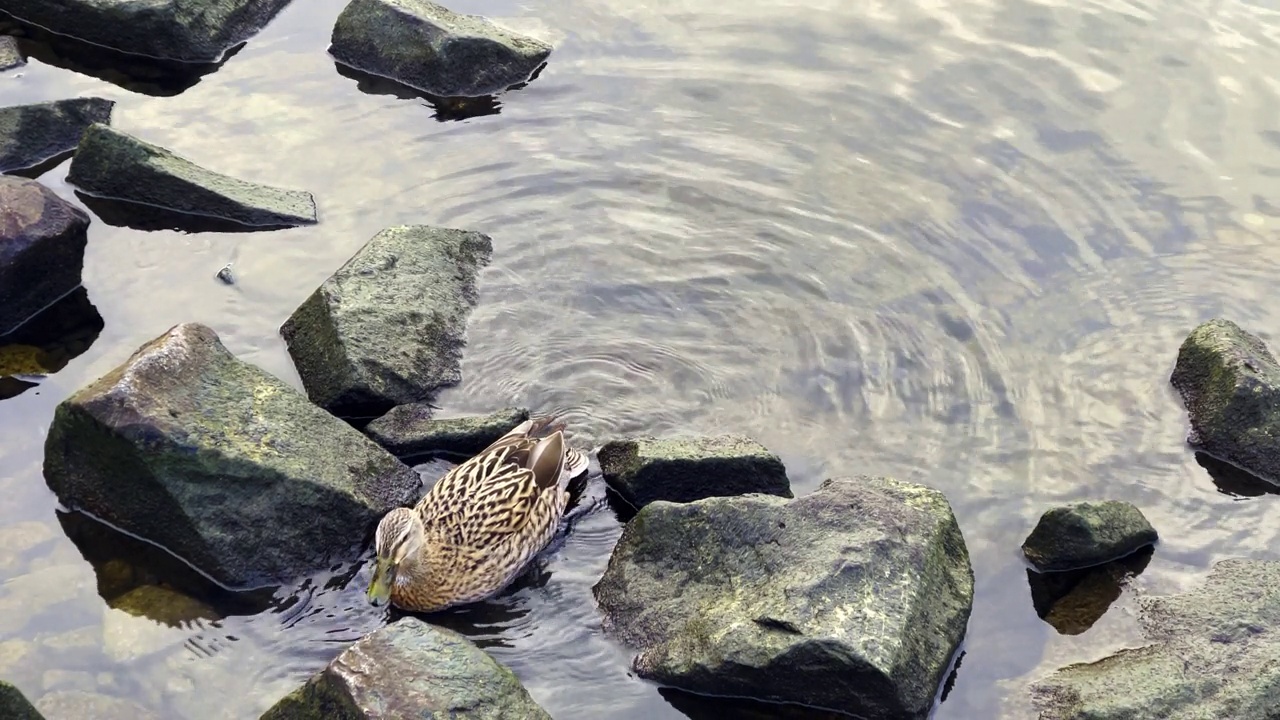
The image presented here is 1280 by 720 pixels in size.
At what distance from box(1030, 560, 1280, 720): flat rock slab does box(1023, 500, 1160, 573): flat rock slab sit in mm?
369

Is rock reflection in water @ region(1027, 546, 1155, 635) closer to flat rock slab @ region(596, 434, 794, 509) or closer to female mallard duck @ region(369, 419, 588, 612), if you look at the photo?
flat rock slab @ region(596, 434, 794, 509)

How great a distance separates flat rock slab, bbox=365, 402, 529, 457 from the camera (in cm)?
870

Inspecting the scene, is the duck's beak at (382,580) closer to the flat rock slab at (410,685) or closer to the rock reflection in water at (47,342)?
the flat rock slab at (410,685)

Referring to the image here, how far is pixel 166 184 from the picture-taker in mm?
Answer: 10727

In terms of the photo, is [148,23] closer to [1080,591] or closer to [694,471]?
[694,471]

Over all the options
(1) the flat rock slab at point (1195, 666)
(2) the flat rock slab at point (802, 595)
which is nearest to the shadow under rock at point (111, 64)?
(2) the flat rock slab at point (802, 595)

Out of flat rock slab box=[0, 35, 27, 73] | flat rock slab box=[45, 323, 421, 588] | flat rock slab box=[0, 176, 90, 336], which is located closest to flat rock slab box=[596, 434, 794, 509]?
flat rock slab box=[45, 323, 421, 588]

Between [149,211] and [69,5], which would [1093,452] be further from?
[69,5]

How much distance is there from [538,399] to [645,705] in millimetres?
2736

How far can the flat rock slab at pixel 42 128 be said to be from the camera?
1116cm

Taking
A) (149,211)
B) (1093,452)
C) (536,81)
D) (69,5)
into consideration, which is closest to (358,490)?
(149,211)

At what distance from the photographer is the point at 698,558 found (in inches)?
307

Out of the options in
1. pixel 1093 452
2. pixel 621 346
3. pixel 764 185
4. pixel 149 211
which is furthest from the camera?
pixel 764 185

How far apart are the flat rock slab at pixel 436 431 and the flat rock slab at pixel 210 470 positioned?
0.44 m
